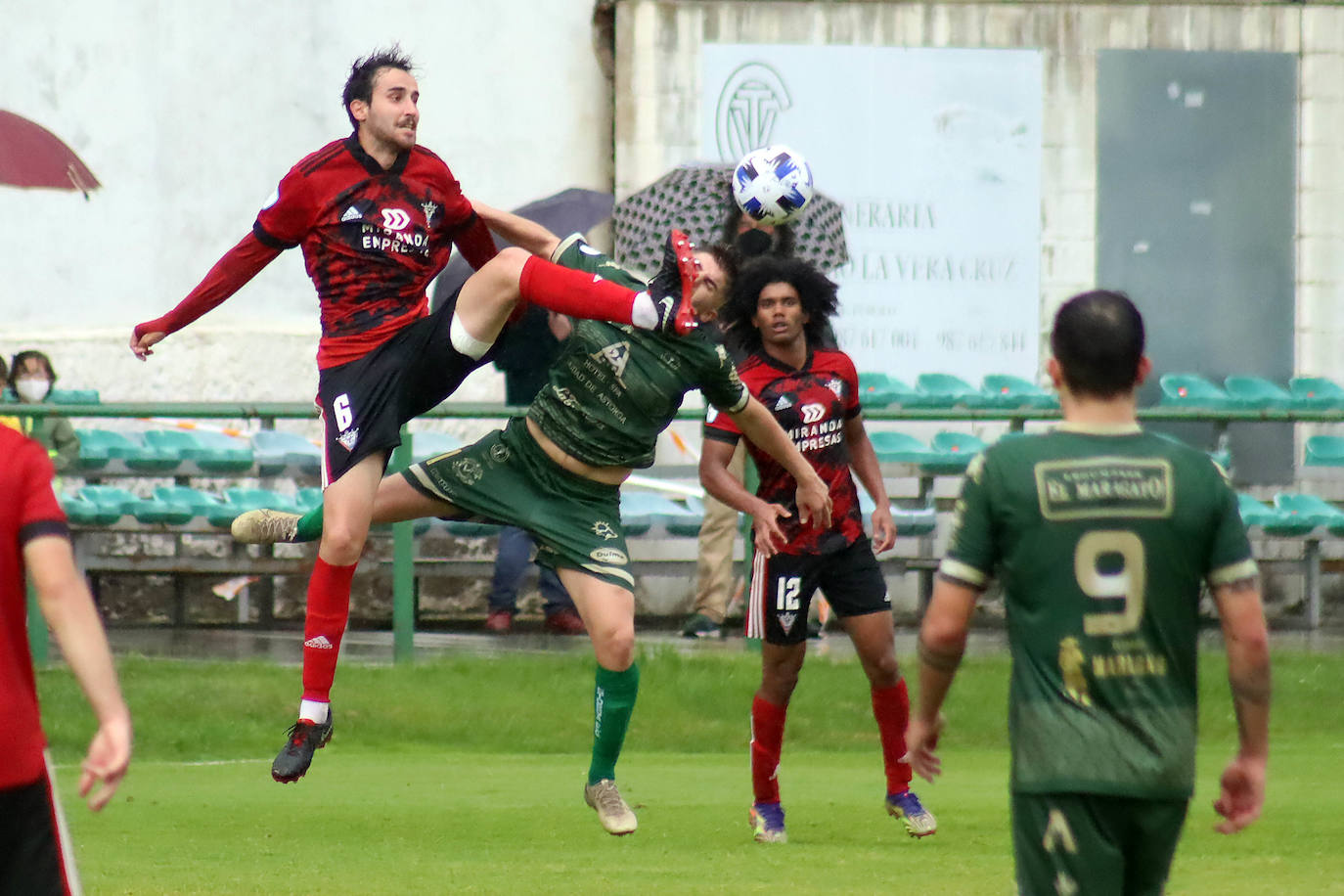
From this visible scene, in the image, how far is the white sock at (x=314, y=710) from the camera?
25.2ft

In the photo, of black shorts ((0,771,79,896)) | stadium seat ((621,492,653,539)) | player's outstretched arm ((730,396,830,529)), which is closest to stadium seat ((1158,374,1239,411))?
stadium seat ((621,492,653,539))

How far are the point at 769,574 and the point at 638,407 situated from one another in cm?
121

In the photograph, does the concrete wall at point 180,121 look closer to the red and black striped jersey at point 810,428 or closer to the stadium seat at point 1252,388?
the stadium seat at point 1252,388

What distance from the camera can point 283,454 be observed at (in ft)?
48.0

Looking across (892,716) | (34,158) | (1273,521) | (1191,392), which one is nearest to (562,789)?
(892,716)

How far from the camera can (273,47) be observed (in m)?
20.1

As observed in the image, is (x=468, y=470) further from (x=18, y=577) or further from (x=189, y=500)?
(x=189, y=500)

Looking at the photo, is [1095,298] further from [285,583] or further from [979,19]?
[979,19]

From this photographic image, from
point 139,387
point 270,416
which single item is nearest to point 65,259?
point 139,387

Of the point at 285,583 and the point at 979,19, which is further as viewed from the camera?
the point at 979,19

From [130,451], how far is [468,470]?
7.10 m

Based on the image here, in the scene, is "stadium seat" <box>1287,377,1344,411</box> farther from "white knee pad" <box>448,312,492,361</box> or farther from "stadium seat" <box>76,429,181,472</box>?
"white knee pad" <box>448,312,492,361</box>

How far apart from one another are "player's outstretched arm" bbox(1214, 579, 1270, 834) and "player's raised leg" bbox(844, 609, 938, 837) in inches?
162

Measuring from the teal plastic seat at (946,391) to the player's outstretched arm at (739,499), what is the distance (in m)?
8.54
